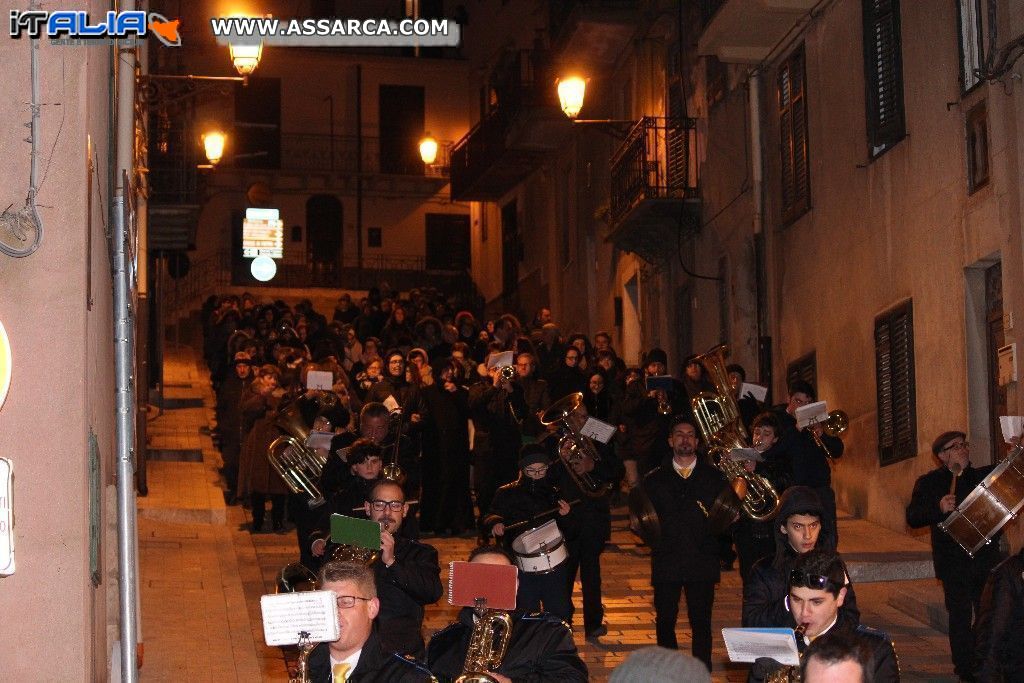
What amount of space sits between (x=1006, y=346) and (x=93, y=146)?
8466mm

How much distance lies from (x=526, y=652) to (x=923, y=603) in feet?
22.3

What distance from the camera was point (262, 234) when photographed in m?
45.5

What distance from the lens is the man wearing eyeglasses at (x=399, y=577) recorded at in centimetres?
917

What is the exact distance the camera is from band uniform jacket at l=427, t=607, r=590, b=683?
7609mm

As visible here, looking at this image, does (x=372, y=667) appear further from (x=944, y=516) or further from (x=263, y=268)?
(x=263, y=268)

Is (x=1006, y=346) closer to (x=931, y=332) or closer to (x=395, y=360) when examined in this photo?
(x=931, y=332)

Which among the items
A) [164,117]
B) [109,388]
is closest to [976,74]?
[109,388]

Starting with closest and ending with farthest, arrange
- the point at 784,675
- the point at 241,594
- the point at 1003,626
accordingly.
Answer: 1. the point at 784,675
2. the point at 1003,626
3. the point at 241,594

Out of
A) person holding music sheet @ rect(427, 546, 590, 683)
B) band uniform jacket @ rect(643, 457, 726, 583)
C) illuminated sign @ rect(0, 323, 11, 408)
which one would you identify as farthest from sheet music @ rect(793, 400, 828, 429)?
illuminated sign @ rect(0, 323, 11, 408)

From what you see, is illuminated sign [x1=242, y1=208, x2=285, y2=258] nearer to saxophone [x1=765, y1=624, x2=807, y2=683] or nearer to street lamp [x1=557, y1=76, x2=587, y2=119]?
street lamp [x1=557, y1=76, x2=587, y2=119]

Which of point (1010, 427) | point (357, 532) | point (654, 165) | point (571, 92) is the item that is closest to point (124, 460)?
point (357, 532)

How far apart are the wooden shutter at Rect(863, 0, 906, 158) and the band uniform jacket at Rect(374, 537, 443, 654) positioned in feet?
32.5

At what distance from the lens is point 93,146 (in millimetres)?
9023

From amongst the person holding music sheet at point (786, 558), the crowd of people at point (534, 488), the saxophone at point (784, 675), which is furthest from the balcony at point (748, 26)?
the saxophone at point (784, 675)
